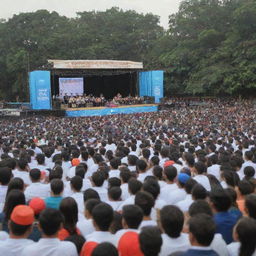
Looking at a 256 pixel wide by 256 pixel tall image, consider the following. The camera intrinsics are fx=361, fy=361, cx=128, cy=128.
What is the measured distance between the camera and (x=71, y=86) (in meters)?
27.1

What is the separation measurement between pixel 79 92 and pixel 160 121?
12577 millimetres

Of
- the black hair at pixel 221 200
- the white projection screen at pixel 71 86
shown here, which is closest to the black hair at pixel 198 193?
the black hair at pixel 221 200

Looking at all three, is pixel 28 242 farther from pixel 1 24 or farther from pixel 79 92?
pixel 1 24

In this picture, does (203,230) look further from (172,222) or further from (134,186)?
(134,186)

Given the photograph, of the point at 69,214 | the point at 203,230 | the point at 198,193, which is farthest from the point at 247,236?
the point at 69,214

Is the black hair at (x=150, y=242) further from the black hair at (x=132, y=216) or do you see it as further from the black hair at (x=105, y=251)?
the black hair at (x=132, y=216)

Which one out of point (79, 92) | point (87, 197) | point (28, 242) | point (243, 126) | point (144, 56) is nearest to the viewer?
point (28, 242)

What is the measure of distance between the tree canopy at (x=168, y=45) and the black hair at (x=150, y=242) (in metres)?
27.9

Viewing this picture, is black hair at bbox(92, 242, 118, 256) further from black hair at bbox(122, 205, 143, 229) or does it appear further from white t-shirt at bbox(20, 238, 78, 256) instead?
black hair at bbox(122, 205, 143, 229)

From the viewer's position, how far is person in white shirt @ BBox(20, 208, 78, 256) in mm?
2551

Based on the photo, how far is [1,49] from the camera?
35156 millimetres

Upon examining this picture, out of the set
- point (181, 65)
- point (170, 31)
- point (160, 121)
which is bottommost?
point (160, 121)

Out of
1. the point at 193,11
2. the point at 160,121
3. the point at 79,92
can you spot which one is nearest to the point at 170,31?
the point at 193,11

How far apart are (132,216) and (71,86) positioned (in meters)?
24.9
